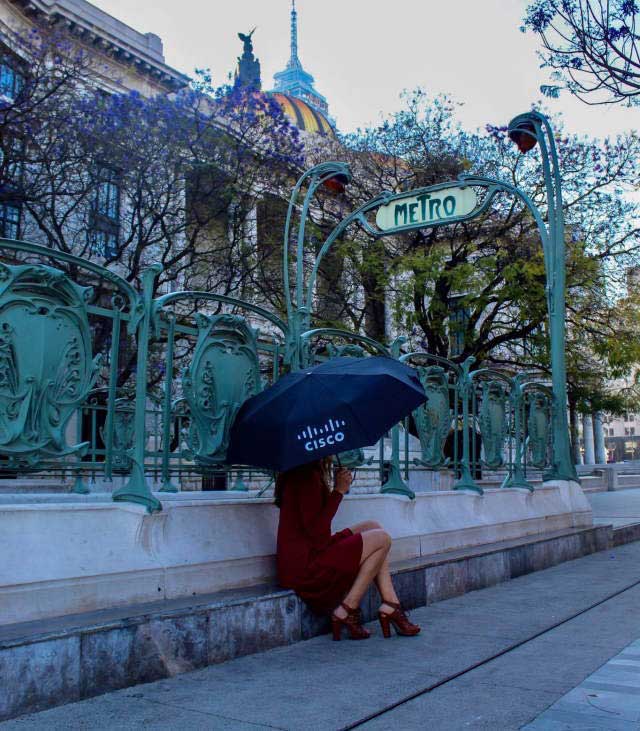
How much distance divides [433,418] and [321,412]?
342 cm

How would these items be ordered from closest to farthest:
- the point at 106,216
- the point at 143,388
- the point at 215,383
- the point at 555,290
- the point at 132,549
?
the point at 132,549, the point at 143,388, the point at 215,383, the point at 555,290, the point at 106,216

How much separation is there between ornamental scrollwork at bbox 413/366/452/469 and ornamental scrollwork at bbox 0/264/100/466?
4248mm

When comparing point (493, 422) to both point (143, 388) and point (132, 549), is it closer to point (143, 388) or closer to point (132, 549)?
point (143, 388)

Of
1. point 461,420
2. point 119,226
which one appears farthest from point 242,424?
point 119,226

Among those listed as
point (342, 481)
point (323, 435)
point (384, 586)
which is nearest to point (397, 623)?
point (384, 586)

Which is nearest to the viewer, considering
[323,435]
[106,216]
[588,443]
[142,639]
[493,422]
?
[142,639]

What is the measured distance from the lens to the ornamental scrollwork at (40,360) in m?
4.46

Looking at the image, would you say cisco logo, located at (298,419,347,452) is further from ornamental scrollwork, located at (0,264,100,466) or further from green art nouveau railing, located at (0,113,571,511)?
ornamental scrollwork, located at (0,264,100,466)

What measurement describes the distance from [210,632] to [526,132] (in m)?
8.96

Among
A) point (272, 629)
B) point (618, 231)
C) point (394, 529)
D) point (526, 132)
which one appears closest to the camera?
point (272, 629)

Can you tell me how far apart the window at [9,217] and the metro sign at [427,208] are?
34.0 ft

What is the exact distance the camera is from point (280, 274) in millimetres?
22969

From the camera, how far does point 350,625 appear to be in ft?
18.0

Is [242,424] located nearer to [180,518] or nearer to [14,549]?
[180,518]
